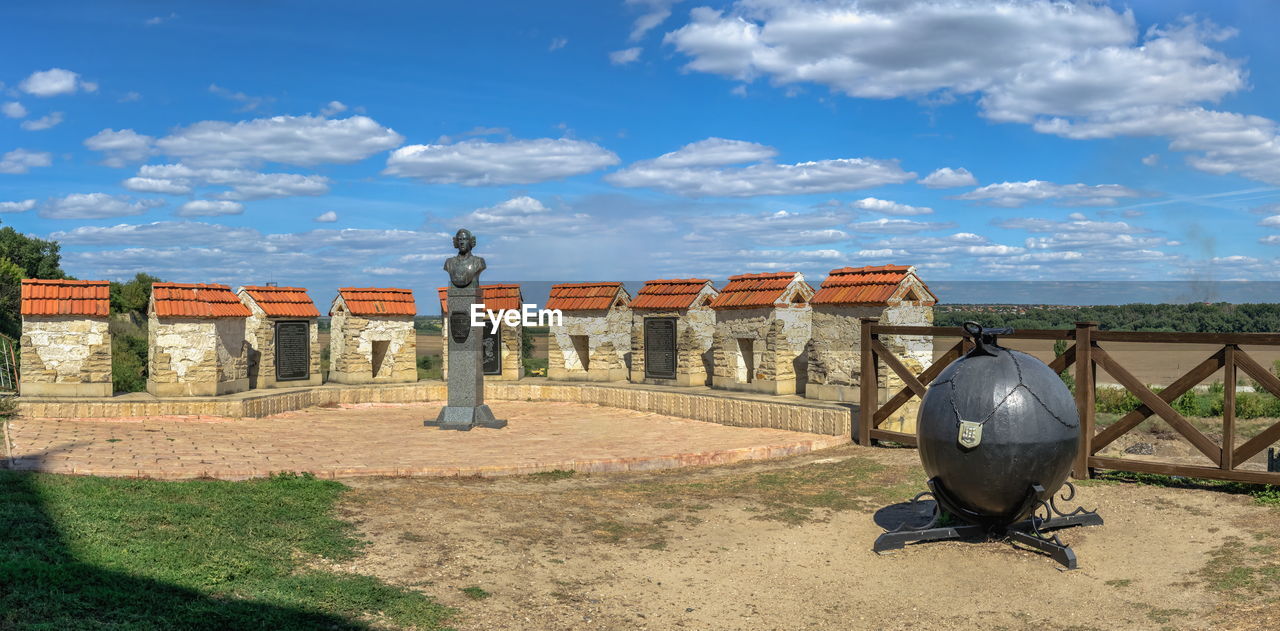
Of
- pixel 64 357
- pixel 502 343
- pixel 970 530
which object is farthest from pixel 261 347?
pixel 970 530

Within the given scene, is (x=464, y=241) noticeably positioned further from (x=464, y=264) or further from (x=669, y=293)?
(x=669, y=293)

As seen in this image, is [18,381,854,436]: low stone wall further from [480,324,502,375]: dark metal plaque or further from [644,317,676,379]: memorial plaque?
[644,317,676,379]: memorial plaque

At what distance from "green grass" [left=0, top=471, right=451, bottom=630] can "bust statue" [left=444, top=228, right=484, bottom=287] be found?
6768mm

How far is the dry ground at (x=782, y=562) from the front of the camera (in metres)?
6.07

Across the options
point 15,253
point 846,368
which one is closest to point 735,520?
point 846,368

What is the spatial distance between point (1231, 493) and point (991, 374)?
4.11 meters

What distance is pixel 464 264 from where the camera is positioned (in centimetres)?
1524

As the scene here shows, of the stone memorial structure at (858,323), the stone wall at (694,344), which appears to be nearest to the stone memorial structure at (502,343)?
the stone wall at (694,344)

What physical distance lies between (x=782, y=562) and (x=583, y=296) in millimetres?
11650

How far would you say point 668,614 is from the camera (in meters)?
6.14

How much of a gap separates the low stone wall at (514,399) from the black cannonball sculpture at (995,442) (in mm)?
5590

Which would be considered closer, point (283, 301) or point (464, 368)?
point (464, 368)

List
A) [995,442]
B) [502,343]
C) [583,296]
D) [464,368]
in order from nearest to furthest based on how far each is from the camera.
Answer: [995,442] < [464,368] < [583,296] < [502,343]

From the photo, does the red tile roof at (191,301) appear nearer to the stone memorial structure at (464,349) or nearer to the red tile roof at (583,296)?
the stone memorial structure at (464,349)
